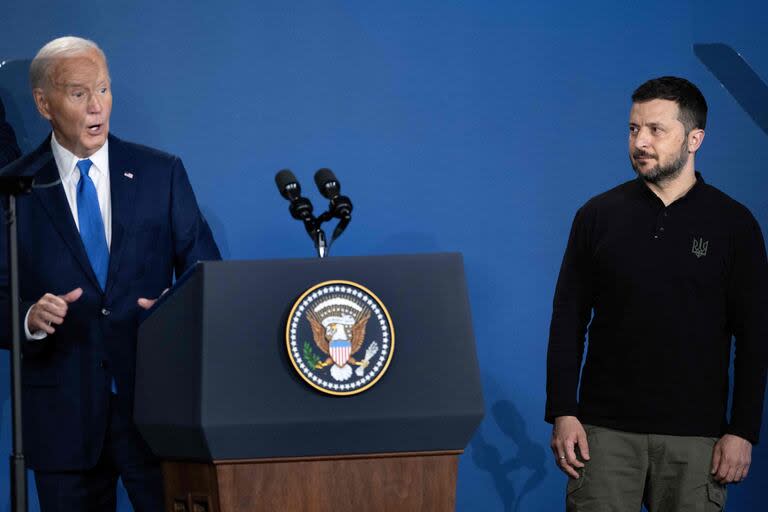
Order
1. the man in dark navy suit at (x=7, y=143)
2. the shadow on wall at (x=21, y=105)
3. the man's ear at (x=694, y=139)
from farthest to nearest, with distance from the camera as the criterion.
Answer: the shadow on wall at (x=21, y=105) → the man in dark navy suit at (x=7, y=143) → the man's ear at (x=694, y=139)

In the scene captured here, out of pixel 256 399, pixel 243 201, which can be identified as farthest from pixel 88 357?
pixel 243 201

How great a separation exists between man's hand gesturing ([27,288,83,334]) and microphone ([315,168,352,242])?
0.59 m

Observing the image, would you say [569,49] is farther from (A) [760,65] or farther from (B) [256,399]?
(B) [256,399]

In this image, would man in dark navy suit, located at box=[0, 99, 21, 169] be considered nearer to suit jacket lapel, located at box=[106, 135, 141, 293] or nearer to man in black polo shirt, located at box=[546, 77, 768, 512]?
suit jacket lapel, located at box=[106, 135, 141, 293]

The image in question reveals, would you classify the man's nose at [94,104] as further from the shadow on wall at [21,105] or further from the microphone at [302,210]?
the shadow on wall at [21,105]

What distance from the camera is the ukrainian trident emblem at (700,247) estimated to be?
3010 mm

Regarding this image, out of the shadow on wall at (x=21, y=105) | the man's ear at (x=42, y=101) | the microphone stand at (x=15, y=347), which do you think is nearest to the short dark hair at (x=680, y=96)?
the man's ear at (x=42, y=101)

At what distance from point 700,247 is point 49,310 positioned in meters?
1.65

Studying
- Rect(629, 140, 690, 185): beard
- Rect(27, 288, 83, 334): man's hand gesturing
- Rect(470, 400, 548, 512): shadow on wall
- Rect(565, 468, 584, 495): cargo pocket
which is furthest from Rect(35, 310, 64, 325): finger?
Rect(470, 400, 548, 512): shadow on wall

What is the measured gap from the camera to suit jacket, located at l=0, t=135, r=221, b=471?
2658 mm

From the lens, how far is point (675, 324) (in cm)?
298

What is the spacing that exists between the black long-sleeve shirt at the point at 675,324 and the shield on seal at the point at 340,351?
1.06 m

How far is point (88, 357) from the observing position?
2689 mm

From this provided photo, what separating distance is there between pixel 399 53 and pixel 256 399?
203 cm
